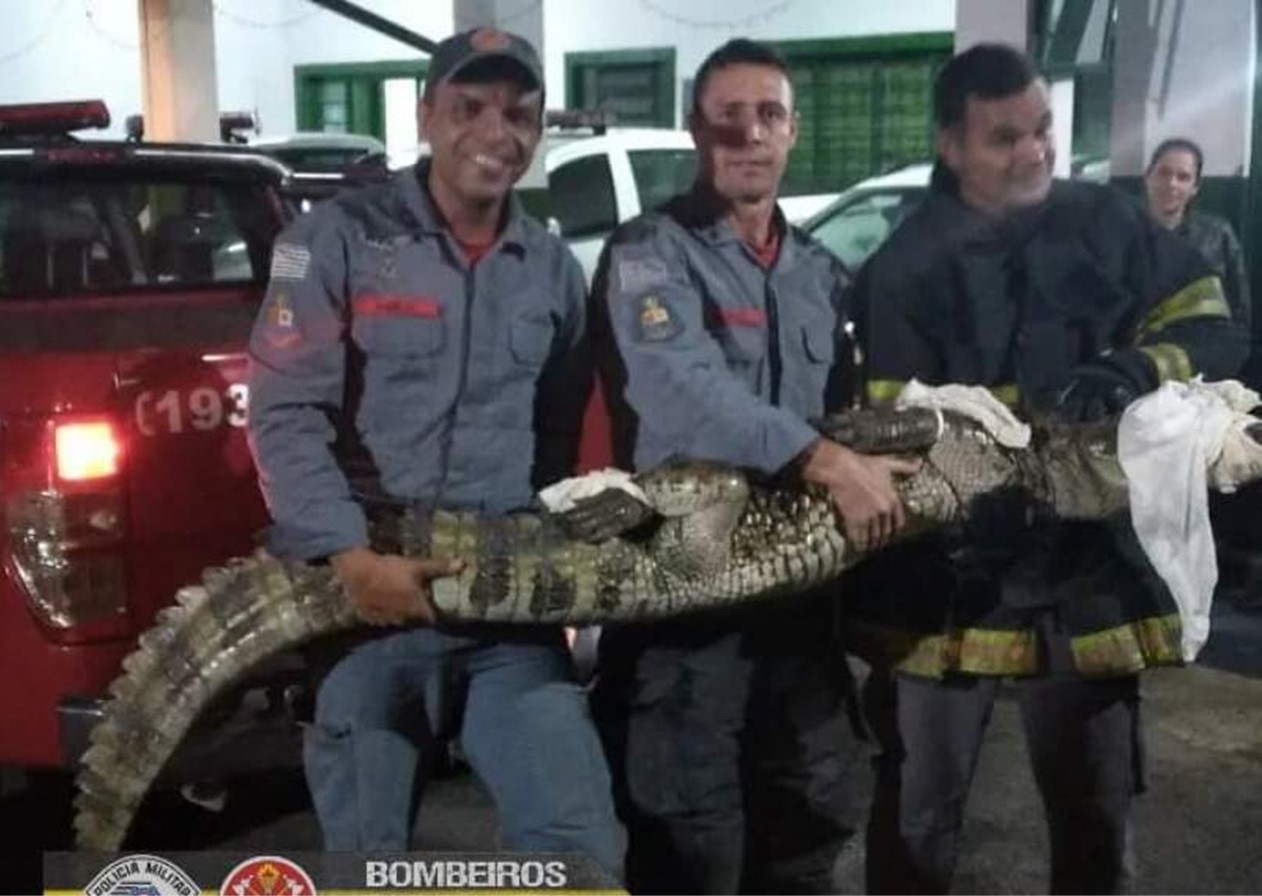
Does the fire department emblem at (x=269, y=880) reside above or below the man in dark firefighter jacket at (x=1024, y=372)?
below

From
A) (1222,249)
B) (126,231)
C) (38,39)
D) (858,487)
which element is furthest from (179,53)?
(858,487)

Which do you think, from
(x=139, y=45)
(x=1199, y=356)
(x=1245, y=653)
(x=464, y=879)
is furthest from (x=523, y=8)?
(x=139, y=45)

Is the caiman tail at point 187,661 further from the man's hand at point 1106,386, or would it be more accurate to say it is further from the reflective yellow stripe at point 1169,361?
the reflective yellow stripe at point 1169,361

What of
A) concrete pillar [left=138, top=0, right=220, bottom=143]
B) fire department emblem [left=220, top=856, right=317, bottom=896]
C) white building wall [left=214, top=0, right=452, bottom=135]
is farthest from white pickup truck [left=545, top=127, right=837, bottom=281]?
fire department emblem [left=220, top=856, right=317, bottom=896]

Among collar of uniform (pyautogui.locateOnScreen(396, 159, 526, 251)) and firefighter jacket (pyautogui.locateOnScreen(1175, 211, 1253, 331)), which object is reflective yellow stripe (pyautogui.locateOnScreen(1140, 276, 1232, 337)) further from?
collar of uniform (pyautogui.locateOnScreen(396, 159, 526, 251))

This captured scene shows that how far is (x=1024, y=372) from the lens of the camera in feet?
9.22

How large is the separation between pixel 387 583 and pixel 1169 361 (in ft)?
4.15

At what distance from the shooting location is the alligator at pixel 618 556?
104 inches

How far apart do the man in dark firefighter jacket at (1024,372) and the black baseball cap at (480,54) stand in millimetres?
662

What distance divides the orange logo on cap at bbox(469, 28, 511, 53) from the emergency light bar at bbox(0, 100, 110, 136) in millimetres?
2065

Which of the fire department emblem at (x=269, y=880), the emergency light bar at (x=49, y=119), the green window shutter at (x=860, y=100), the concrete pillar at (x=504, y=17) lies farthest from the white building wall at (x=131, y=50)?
the fire department emblem at (x=269, y=880)

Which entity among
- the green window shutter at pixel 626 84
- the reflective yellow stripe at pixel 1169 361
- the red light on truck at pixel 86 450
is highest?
the green window shutter at pixel 626 84

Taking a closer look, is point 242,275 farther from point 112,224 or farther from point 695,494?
point 695,494

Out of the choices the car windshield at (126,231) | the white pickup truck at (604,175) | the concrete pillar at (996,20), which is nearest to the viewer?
the concrete pillar at (996,20)
